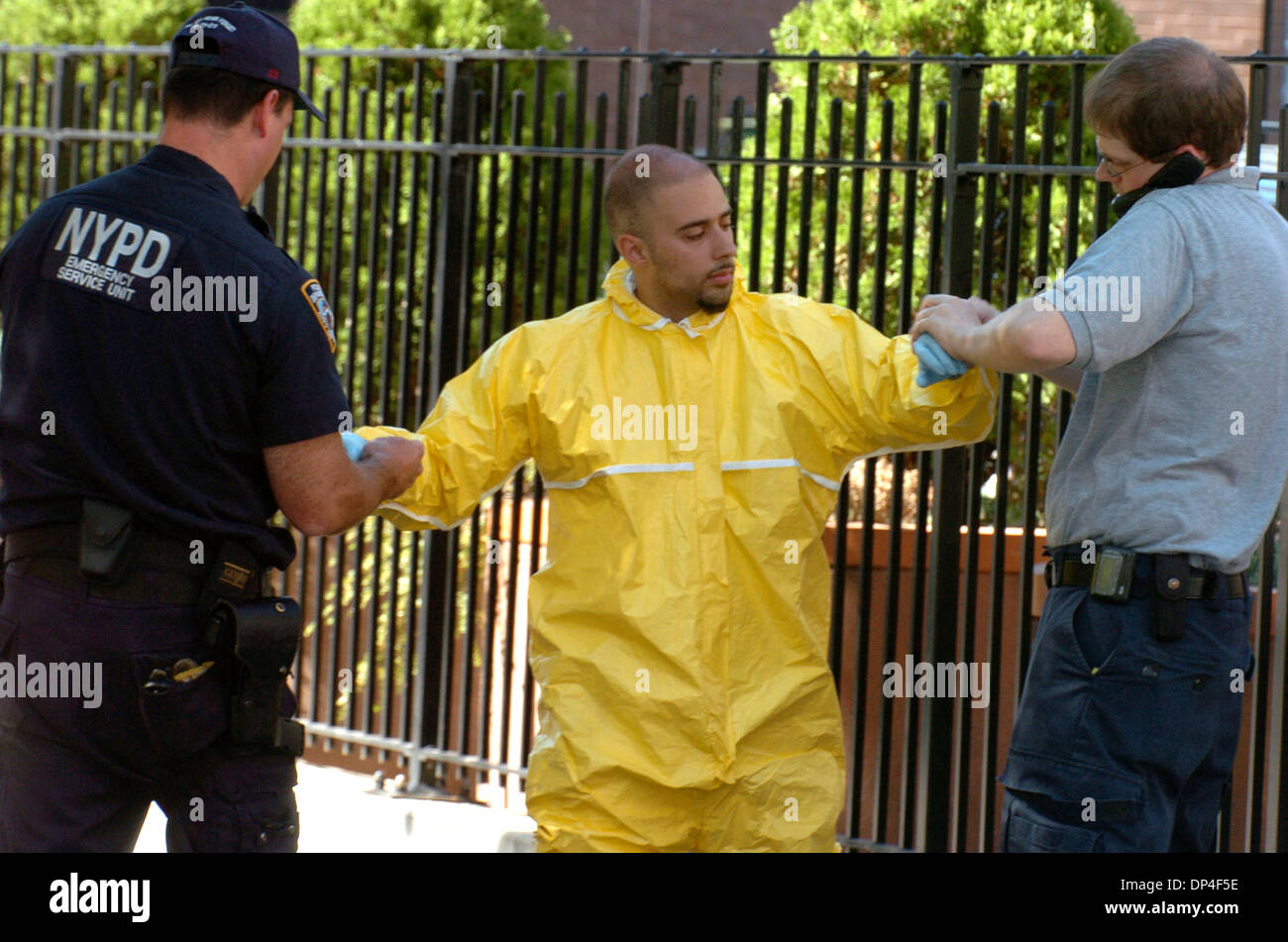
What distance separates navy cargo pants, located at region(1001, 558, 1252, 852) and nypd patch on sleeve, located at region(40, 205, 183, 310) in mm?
1805

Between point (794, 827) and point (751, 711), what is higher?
point (751, 711)

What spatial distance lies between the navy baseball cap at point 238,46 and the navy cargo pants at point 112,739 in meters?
1.01

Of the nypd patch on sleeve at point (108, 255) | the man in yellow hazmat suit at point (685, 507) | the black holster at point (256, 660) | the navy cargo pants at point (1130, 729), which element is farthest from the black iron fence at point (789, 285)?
the nypd patch on sleeve at point (108, 255)

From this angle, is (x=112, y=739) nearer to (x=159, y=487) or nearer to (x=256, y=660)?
(x=256, y=660)

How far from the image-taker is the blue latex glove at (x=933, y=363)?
3.31 metres

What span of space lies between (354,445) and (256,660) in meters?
0.54

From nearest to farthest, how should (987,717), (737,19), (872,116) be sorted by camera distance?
(987,717) < (872,116) < (737,19)

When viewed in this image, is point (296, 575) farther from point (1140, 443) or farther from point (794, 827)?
point (1140, 443)

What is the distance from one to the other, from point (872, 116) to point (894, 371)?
2707 millimetres

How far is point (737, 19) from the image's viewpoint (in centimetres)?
1222

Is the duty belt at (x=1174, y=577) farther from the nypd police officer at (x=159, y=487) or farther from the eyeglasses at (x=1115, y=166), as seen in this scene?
the nypd police officer at (x=159, y=487)

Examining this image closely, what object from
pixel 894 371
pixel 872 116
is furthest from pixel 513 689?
pixel 894 371

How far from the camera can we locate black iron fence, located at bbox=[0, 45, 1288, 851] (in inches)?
181
